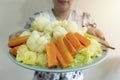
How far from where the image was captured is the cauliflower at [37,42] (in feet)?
2.32

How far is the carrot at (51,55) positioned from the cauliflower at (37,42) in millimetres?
22

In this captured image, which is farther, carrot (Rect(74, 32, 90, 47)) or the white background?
Result: the white background

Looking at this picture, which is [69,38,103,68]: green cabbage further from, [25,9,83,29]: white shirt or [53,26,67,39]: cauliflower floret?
[25,9,83,29]: white shirt

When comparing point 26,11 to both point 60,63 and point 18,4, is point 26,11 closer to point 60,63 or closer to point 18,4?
point 18,4

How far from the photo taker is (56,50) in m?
0.69

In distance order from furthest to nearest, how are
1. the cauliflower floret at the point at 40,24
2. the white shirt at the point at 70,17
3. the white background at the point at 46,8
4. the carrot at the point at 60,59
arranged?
the white background at the point at 46,8 < the white shirt at the point at 70,17 < the cauliflower floret at the point at 40,24 < the carrot at the point at 60,59

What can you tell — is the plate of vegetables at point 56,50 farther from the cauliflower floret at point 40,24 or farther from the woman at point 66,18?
the woman at point 66,18

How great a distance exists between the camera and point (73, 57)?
0.69 m

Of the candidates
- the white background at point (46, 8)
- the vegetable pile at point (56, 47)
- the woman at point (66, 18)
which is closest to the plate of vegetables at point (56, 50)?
the vegetable pile at point (56, 47)

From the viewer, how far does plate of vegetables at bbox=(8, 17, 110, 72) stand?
0.67 meters

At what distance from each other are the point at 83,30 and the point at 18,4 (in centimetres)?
54

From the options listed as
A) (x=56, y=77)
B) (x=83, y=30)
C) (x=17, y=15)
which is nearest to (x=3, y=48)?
(x=17, y=15)

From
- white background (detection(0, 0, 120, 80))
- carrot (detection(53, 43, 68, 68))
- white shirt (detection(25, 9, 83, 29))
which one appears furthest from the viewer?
white background (detection(0, 0, 120, 80))

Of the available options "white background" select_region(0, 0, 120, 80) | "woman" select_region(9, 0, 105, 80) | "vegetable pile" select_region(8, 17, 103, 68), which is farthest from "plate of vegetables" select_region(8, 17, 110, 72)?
"white background" select_region(0, 0, 120, 80)
